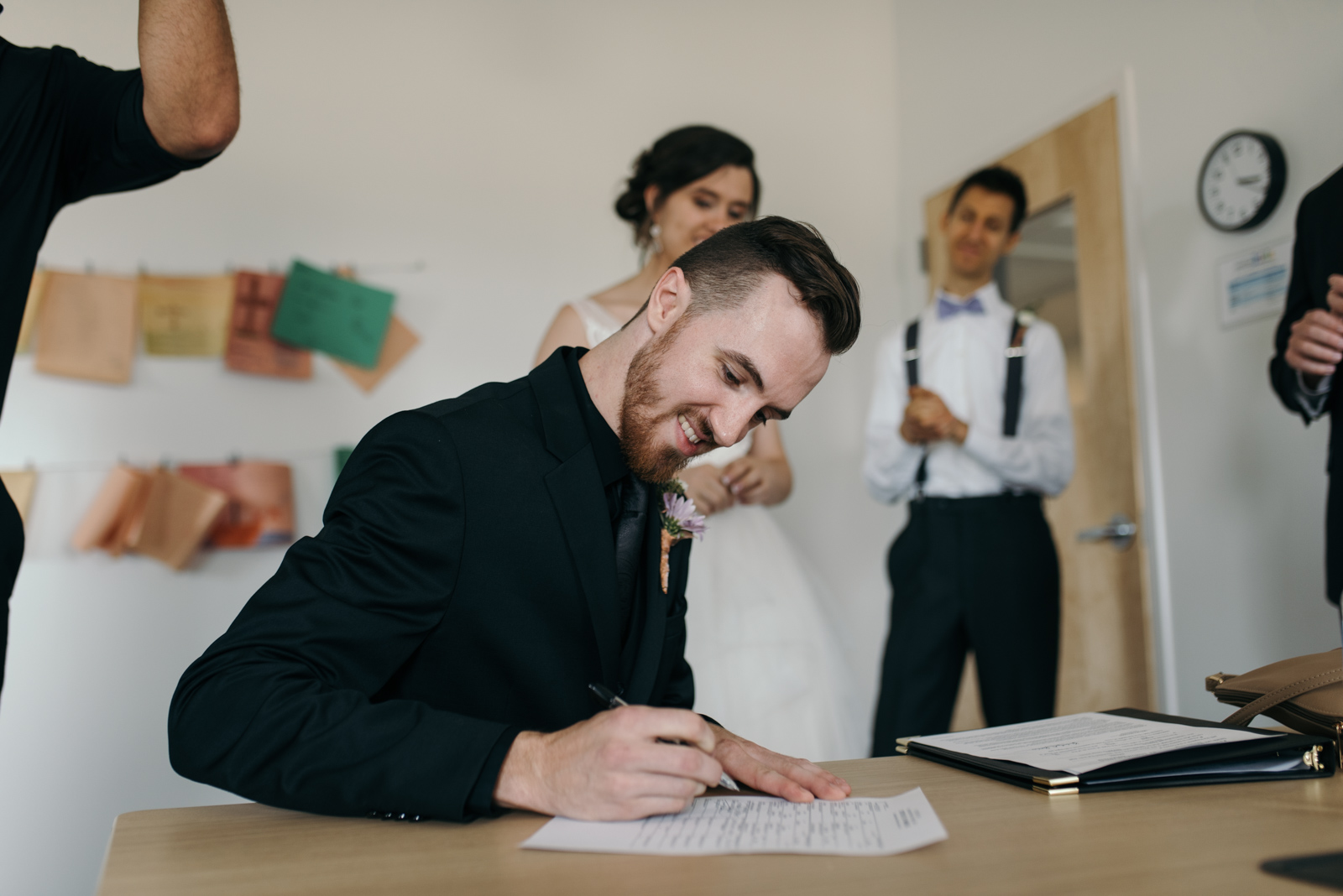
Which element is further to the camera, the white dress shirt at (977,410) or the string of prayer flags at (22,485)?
the string of prayer flags at (22,485)

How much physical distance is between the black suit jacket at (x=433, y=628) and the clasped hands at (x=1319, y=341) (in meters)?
1.26

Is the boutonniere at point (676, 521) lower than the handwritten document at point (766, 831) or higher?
higher

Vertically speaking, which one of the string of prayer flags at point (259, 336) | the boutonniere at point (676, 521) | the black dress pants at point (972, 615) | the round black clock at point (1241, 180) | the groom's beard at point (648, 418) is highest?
the round black clock at point (1241, 180)

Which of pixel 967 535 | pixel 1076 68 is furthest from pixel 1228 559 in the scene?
pixel 1076 68

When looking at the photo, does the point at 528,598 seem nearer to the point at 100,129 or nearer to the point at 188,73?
the point at 188,73

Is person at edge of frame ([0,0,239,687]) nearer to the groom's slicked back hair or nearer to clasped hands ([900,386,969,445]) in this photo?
the groom's slicked back hair

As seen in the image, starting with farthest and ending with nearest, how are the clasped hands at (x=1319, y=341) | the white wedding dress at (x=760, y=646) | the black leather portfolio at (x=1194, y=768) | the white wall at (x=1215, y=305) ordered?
the white wall at (x=1215, y=305) → the white wedding dress at (x=760, y=646) → the clasped hands at (x=1319, y=341) → the black leather portfolio at (x=1194, y=768)

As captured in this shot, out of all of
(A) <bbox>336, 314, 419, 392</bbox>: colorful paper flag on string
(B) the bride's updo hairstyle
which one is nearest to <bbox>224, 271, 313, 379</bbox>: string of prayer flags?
(A) <bbox>336, 314, 419, 392</bbox>: colorful paper flag on string

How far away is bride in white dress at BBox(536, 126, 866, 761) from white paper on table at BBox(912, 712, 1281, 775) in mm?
925

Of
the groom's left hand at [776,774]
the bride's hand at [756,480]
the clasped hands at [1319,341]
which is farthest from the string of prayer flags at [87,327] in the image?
the clasped hands at [1319,341]

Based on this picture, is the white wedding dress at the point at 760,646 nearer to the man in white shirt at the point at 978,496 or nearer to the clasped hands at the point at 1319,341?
the man in white shirt at the point at 978,496

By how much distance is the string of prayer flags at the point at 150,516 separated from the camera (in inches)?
106

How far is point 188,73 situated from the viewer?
4.26ft

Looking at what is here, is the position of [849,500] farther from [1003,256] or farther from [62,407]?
[62,407]
